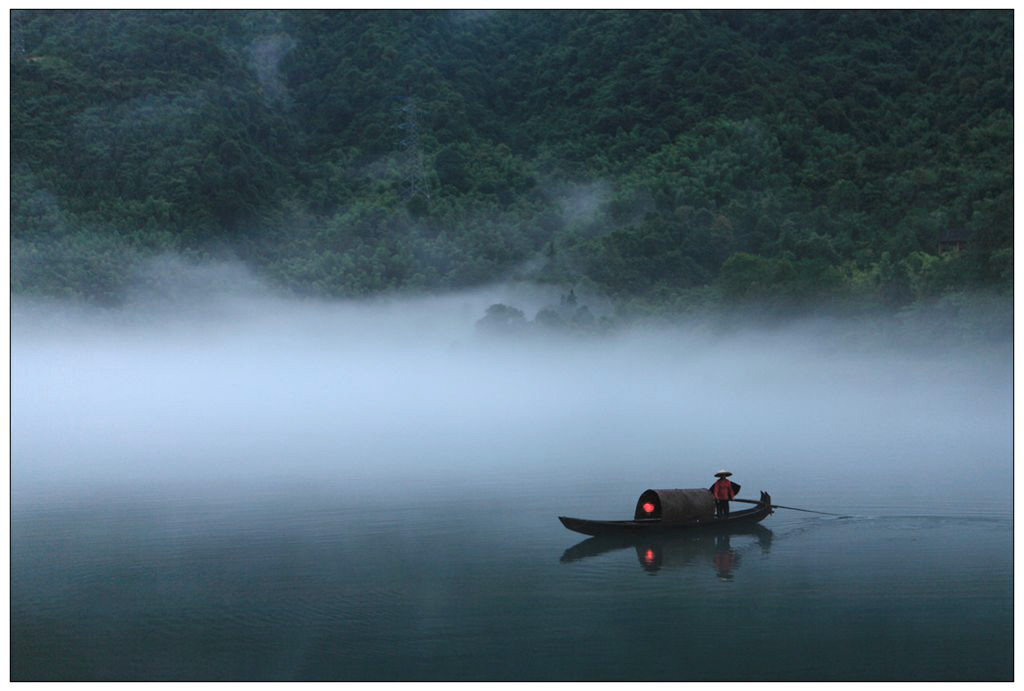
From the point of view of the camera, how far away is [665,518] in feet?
51.9

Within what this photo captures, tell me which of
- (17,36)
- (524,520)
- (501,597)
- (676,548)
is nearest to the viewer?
(501,597)

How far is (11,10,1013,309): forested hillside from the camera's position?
50188 millimetres

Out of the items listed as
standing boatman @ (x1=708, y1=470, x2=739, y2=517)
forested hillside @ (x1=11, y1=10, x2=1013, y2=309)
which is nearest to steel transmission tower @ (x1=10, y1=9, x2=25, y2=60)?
forested hillside @ (x1=11, y1=10, x2=1013, y2=309)

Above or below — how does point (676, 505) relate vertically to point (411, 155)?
below

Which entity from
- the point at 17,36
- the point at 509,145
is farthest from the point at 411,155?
the point at 17,36

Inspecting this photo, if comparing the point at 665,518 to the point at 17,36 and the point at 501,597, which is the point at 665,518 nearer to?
the point at 501,597

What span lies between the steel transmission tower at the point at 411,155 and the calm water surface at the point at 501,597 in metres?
38.5

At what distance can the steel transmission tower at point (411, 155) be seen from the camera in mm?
57188

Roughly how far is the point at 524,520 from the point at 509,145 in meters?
42.7

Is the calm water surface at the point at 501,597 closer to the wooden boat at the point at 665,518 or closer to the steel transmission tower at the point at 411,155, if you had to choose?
the wooden boat at the point at 665,518

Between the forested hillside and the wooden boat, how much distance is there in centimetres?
2833

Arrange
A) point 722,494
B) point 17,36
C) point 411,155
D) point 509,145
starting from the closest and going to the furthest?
point 722,494 < point 17,36 < point 411,155 < point 509,145

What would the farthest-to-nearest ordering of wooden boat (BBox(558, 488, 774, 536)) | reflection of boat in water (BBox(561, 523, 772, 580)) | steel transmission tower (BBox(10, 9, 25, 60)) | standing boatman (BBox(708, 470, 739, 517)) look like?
steel transmission tower (BBox(10, 9, 25, 60)), standing boatman (BBox(708, 470, 739, 517)), wooden boat (BBox(558, 488, 774, 536)), reflection of boat in water (BBox(561, 523, 772, 580))

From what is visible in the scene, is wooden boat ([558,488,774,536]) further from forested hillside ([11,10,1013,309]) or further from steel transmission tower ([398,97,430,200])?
steel transmission tower ([398,97,430,200])
